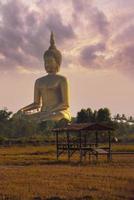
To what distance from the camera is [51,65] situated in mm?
86375

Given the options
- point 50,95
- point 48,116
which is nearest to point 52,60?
point 50,95

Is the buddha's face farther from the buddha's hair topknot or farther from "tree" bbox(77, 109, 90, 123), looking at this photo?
"tree" bbox(77, 109, 90, 123)

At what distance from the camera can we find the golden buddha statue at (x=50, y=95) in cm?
8556

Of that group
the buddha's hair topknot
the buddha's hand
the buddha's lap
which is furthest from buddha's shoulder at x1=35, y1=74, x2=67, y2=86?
the buddha's hand

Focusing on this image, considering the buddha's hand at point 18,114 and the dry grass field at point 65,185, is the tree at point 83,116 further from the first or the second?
the dry grass field at point 65,185

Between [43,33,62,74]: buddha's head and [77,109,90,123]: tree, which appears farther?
[43,33,62,74]: buddha's head

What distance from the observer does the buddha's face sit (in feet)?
283

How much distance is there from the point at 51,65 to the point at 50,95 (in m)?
4.77

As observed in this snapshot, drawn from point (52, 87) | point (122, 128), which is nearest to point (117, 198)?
point (52, 87)

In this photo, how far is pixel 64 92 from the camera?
85625 mm

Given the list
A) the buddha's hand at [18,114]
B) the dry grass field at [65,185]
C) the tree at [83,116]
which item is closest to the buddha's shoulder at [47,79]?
the buddha's hand at [18,114]

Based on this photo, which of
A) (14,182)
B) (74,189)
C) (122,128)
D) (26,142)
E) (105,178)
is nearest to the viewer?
(74,189)

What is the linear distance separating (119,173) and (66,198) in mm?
7333

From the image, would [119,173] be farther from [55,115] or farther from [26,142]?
[55,115]
